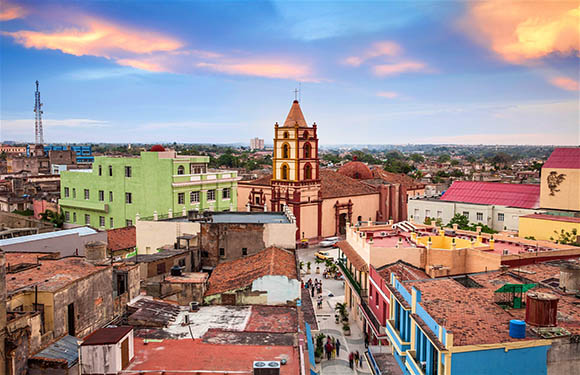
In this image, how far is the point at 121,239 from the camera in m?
32.6

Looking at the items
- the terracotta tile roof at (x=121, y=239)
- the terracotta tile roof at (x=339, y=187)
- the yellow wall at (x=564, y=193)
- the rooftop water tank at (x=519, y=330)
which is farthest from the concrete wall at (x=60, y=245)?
the yellow wall at (x=564, y=193)

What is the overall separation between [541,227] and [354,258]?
1631 cm

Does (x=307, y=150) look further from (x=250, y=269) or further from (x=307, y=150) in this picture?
(x=250, y=269)

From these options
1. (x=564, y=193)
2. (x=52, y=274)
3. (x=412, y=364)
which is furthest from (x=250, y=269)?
(x=564, y=193)

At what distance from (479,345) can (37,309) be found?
37.5 feet

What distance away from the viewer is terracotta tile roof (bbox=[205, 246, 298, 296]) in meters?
18.5

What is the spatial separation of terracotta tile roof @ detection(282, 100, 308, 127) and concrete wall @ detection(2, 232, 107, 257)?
81.5 ft

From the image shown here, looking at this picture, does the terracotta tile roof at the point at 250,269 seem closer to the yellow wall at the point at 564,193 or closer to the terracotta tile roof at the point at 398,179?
the yellow wall at the point at 564,193

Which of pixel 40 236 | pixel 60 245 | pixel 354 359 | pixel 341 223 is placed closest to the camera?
pixel 354 359

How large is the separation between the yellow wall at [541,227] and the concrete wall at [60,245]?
28840 millimetres

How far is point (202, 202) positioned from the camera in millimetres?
38938

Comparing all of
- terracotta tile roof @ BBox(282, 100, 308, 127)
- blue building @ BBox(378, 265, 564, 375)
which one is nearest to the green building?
terracotta tile roof @ BBox(282, 100, 308, 127)

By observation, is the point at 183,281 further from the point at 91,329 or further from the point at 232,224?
the point at 232,224

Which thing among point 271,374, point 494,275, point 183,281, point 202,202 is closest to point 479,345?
point 271,374
